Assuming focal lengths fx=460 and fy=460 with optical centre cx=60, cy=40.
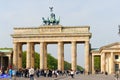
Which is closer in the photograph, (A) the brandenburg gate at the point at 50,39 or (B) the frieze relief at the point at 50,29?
(A) the brandenburg gate at the point at 50,39

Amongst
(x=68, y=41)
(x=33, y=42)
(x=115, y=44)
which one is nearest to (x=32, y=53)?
(x=33, y=42)

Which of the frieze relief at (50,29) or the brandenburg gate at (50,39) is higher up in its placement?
Answer: the frieze relief at (50,29)

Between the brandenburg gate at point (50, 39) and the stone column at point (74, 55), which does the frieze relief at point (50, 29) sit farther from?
the stone column at point (74, 55)

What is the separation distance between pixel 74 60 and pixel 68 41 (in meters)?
5.22

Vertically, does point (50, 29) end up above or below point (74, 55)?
above

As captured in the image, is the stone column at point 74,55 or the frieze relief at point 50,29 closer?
the stone column at point 74,55

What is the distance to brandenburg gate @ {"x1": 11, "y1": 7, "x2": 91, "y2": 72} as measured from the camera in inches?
4656

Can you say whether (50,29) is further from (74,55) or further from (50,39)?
(74,55)

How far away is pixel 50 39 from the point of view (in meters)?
120

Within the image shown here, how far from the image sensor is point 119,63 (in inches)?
4946

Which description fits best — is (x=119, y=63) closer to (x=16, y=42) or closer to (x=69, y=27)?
(x=69, y=27)

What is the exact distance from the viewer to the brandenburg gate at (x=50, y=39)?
4656 inches

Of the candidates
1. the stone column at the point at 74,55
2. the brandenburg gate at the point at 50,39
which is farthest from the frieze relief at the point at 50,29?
the stone column at the point at 74,55

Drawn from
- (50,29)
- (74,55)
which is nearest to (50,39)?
(50,29)
